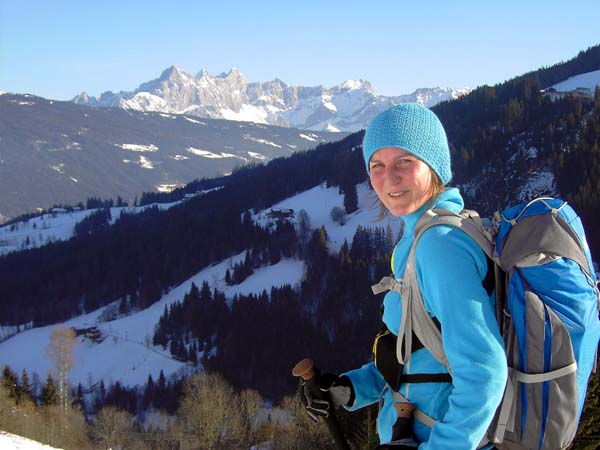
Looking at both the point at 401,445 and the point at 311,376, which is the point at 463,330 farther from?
the point at 311,376

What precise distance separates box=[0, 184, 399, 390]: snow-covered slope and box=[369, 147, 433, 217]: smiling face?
74.7 metres

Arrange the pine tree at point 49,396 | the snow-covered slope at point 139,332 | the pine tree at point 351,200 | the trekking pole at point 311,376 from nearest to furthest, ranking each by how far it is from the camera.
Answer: the trekking pole at point 311,376 → the pine tree at point 49,396 → the snow-covered slope at point 139,332 → the pine tree at point 351,200

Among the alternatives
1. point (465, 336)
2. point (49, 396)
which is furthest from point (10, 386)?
point (465, 336)

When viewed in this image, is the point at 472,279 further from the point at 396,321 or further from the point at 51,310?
the point at 51,310

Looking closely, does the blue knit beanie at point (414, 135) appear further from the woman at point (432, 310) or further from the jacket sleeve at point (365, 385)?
the jacket sleeve at point (365, 385)

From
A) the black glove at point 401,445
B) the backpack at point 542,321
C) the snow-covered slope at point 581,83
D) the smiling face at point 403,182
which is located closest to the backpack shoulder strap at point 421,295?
the backpack at point 542,321

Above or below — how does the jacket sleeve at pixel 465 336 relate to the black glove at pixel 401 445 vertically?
above

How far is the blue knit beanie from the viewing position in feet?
9.41

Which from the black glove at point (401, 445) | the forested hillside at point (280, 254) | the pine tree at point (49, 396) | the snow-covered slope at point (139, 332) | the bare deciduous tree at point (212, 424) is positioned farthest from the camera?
the snow-covered slope at point (139, 332)

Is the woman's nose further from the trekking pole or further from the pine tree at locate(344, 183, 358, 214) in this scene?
the pine tree at locate(344, 183, 358, 214)

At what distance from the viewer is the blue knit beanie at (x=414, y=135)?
9.41 feet

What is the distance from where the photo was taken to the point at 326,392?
3.56 m

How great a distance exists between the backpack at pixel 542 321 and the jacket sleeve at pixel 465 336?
4.4 inches

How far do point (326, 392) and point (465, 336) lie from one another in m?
1.45
